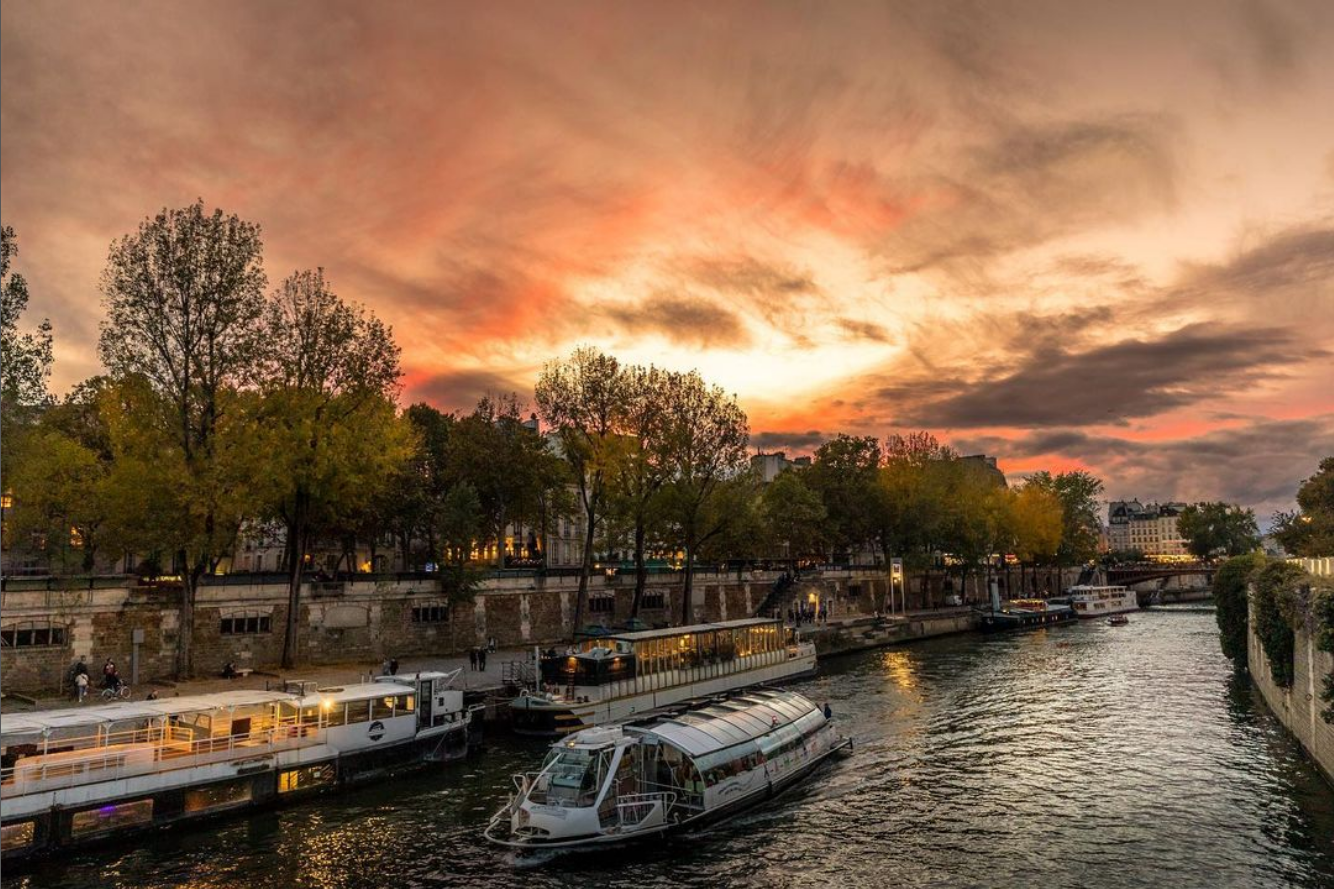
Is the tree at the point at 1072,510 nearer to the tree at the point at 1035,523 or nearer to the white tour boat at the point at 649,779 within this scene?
the tree at the point at 1035,523

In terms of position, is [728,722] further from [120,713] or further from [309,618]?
[309,618]

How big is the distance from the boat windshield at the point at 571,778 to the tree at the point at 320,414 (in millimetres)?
28530

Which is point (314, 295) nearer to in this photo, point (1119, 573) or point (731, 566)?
point (731, 566)

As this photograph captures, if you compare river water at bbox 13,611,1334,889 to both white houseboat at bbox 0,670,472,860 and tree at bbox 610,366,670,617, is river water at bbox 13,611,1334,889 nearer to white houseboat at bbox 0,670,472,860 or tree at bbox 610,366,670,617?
white houseboat at bbox 0,670,472,860

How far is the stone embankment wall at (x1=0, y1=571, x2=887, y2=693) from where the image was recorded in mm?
48406

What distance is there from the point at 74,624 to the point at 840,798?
141ft

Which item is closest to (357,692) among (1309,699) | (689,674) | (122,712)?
(122,712)

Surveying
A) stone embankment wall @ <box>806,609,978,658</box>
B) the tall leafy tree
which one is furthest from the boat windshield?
stone embankment wall @ <box>806,609,978,658</box>

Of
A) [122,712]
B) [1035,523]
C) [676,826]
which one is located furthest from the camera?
[1035,523]

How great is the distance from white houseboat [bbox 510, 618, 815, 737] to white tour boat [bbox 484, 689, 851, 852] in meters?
8.96

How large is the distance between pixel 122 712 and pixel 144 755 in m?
2.09

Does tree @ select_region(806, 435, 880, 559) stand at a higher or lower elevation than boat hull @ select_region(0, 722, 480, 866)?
higher

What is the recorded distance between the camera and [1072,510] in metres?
155

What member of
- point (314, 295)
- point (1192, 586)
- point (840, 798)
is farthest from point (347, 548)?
point (1192, 586)
